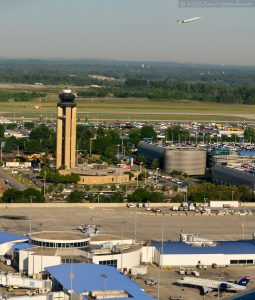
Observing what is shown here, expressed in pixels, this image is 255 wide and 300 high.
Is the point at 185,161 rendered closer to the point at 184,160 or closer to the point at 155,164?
the point at 184,160

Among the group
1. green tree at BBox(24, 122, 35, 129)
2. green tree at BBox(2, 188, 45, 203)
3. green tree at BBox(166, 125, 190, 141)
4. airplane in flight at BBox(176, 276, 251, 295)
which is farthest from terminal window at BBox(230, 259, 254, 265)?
green tree at BBox(24, 122, 35, 129)

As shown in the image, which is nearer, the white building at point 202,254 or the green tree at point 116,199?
the white building at point 202,254

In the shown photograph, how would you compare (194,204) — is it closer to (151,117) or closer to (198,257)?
(198,257)

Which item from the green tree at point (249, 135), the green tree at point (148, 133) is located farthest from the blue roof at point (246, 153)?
the green tree at point (148, 133)

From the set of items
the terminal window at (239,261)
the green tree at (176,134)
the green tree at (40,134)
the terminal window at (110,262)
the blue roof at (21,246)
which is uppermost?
the blue roof at (21,246)

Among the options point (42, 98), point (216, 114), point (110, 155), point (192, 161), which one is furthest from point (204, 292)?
point (42, 98)

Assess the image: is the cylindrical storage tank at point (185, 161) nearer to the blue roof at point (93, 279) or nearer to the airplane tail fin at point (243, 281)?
the airplane tail fin at point (243, 281)

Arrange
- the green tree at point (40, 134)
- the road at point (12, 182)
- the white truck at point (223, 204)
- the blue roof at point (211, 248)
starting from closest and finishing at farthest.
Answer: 1. the blue roof at point (211, 248)
2. the white truck at point (223, 204)
3. the road at point (12, 182)
4. the green tree at point (40, 134)
